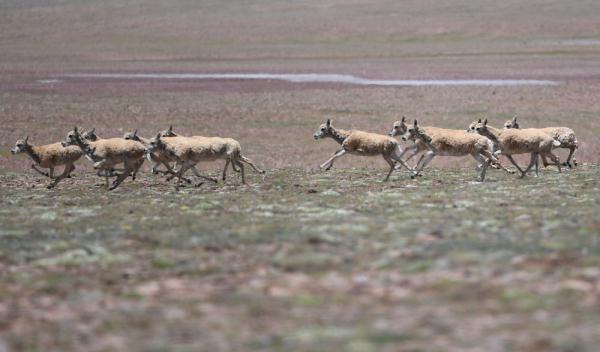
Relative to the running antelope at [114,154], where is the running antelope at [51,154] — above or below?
below

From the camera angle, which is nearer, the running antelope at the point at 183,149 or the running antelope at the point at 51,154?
the running antelope at the point at 183,149

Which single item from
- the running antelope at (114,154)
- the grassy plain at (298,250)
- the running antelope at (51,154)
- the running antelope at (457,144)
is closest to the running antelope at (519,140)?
the running antelope at (457,144)

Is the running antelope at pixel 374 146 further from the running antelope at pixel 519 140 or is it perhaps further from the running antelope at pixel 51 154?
the running antelope at pixel 51 154

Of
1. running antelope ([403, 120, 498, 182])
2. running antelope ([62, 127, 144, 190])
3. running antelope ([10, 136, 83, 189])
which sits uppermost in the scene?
running antelope ([403, 120, 498, 182])

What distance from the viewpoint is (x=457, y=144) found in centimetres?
2312

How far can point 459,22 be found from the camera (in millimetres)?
126625

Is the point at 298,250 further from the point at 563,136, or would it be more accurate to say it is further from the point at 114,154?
the point at 563,136

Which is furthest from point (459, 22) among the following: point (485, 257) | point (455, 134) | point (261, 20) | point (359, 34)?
point (485, 257)

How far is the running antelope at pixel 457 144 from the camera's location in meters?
22.9

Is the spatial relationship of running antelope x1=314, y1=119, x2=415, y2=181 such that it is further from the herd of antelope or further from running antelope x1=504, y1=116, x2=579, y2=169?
running antelope x1=504, y1=116, x2=579, y2=169

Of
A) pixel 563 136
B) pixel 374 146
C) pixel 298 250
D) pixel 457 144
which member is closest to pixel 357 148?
pixel 374 146

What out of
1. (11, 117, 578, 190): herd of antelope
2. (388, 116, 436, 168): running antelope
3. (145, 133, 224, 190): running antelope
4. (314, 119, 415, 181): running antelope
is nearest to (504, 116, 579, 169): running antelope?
(11, 117, 578, 190): herd of antelope

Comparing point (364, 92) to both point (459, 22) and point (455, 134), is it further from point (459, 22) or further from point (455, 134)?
point (459, 22)

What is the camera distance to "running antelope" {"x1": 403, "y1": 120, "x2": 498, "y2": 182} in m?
22.9
